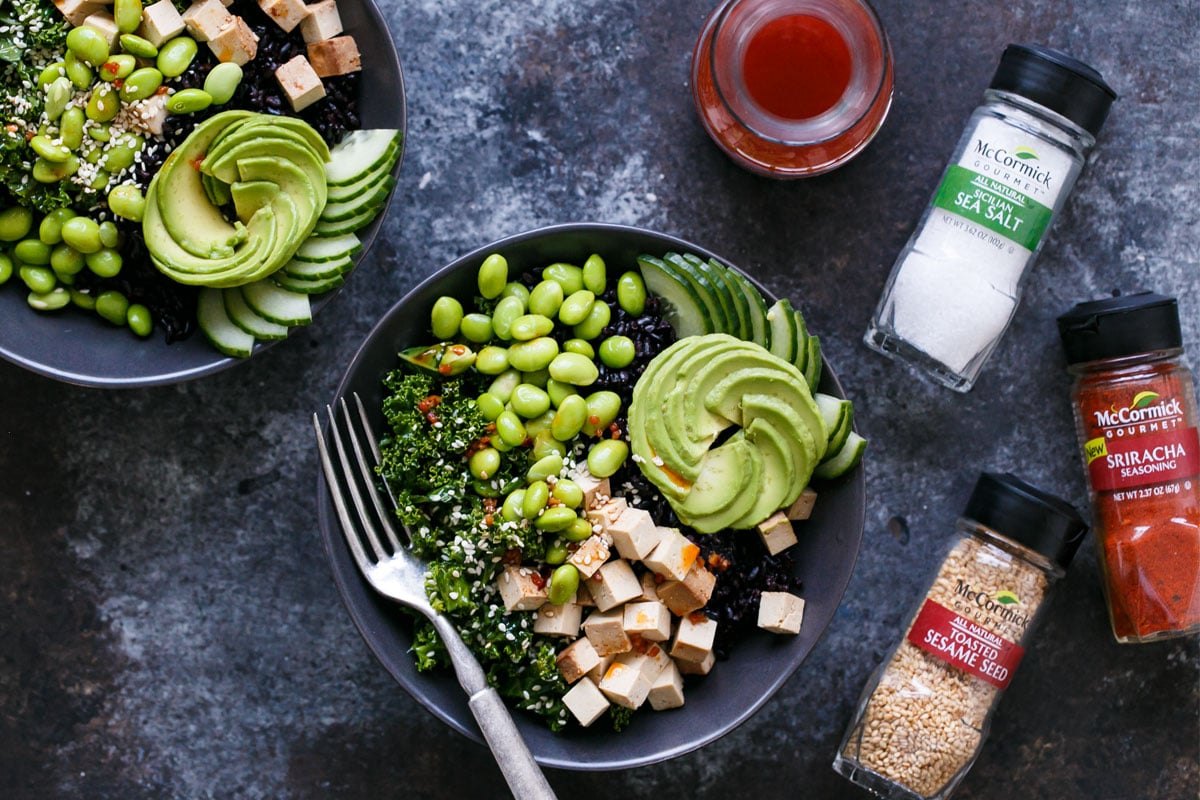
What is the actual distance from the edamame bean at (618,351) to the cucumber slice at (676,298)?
108mm

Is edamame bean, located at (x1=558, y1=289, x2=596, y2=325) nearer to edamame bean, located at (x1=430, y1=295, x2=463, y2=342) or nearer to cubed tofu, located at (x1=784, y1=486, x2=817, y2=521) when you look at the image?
edamame bean, located at (x1=430, y1=295, x2=463, y2=342)

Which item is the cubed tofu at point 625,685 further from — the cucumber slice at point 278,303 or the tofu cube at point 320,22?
the tofu cube at point 320,22

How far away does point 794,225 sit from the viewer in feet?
6.98

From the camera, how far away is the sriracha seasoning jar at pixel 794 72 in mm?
1944

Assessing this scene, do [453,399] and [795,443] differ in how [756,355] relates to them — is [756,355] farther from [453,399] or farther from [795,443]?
[453,399]

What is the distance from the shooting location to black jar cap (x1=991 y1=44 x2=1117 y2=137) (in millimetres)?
→ 1899

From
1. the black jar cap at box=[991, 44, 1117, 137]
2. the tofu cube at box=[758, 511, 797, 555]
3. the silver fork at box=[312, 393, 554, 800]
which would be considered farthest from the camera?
the black jar cap at box=[991, 44, 1117, 137]

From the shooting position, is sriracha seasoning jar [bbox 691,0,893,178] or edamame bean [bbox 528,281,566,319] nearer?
edamame bean [bbox 528,281,566,319]

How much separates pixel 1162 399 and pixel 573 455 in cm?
117

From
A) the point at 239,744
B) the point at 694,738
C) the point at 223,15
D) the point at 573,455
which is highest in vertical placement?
the point at 223,15

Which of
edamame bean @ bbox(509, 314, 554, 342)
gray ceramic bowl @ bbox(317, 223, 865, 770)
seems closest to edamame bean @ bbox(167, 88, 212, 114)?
gray ceramic bowl @ bbox(317, 223, 865, 770)

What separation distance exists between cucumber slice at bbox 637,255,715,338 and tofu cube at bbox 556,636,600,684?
0.60 metres

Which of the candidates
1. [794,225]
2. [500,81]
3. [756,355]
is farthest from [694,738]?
[500,81]

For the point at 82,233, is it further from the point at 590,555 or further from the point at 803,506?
the point at 803,506
